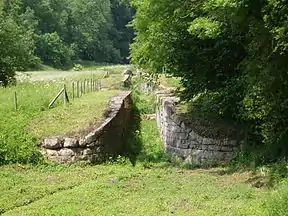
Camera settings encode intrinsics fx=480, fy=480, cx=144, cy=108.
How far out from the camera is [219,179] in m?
12.0

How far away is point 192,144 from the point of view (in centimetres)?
1535

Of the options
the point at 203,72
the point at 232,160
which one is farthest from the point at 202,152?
the point at 203,72

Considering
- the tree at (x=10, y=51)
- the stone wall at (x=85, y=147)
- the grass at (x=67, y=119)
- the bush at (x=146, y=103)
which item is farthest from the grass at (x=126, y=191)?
the tree at (x=10, y=51)

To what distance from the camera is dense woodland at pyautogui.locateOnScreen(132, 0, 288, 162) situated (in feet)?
36.1

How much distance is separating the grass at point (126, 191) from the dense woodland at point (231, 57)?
1666 millimetres

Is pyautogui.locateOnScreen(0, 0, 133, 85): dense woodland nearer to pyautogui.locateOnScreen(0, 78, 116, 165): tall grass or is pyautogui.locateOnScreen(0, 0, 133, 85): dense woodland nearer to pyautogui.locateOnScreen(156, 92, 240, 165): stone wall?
pyautogui.locateOnScreen(0, 78, 116, 165): tall grass

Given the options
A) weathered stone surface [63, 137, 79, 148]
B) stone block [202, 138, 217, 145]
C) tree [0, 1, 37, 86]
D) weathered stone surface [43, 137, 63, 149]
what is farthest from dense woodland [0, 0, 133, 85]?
stone block [202, 138, 217, 145]

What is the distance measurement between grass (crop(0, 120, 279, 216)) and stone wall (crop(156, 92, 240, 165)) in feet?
2.21

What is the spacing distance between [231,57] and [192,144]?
9.88 ft

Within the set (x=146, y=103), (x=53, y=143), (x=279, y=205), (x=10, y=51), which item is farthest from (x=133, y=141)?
(x=279, y=205)

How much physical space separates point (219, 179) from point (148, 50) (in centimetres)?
570

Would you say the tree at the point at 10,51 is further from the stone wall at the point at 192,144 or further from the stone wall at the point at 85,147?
the stone wall at the point at 192,144

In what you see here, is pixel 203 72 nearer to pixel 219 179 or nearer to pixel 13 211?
pixel 219 179

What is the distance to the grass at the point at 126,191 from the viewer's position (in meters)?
9.24
